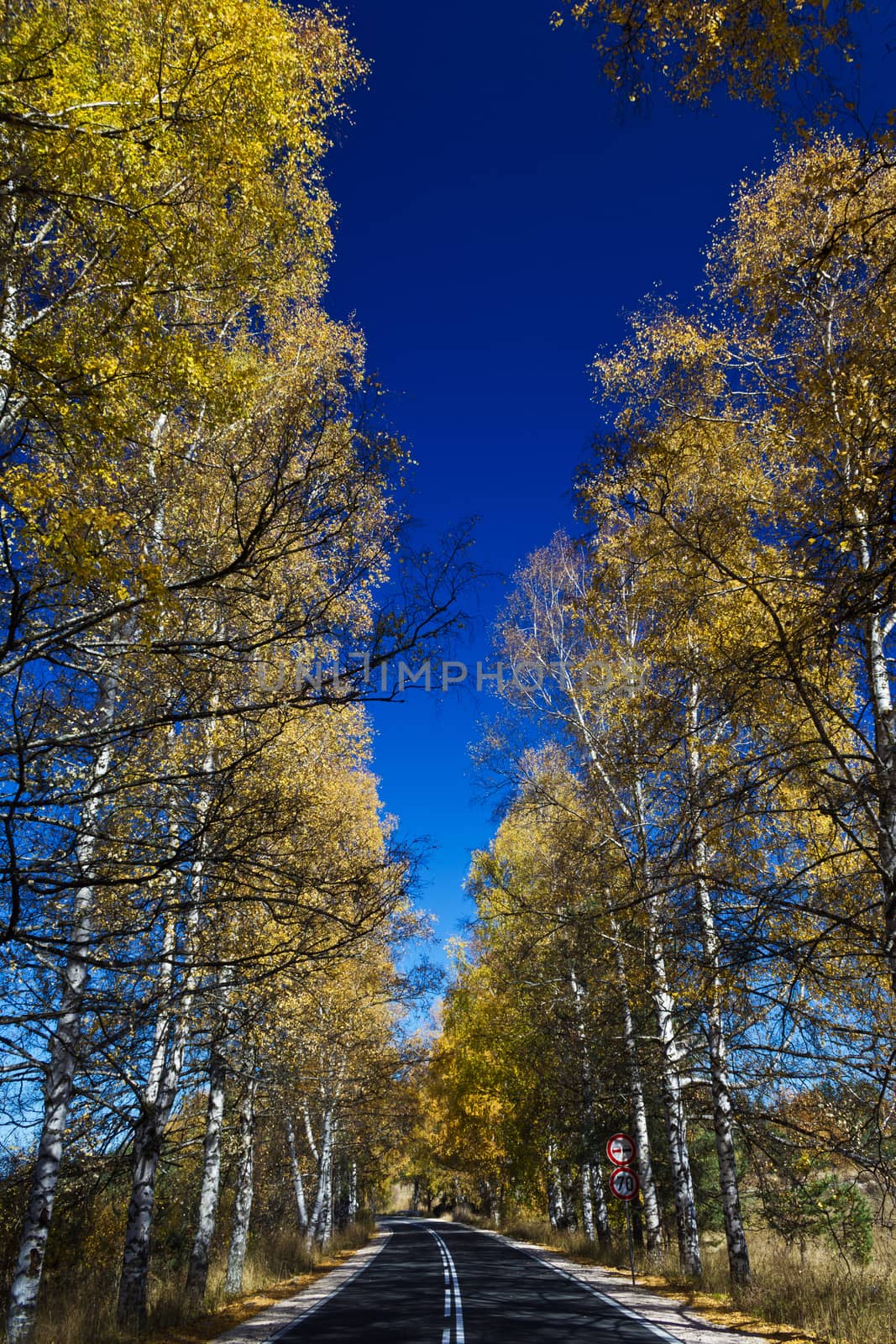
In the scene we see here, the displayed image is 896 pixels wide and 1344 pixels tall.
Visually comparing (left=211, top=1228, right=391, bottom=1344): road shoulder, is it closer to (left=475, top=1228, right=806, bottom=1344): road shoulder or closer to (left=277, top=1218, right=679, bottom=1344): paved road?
(left=277, top=1218, right=679, bottom=1344): paved road

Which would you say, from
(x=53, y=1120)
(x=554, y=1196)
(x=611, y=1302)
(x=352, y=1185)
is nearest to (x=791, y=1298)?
(x=611, y=1302)

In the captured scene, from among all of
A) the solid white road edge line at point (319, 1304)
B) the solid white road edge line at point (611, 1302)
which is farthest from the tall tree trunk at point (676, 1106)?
the solid white road edge line at point (319, 1304)

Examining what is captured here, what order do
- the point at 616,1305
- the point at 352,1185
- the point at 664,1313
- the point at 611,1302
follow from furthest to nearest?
1. the point at 352,1185
2. the point at 611,1302
3. the point at 616,1305
4. the point at 664,1313

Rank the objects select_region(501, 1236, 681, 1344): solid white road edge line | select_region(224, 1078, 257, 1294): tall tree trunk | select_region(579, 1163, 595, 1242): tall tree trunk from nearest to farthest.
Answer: select_region(501, 1236, 681, 1344): solid white road edge line
select_region(224, 1078, 257, 1294): tall tree trunk
select_region(579, 1163, 595, 1242): tall tree trunk

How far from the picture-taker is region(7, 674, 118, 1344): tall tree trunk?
6.00 m

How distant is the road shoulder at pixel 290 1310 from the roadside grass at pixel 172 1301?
0.20 meters

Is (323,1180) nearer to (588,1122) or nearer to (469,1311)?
(588,1122)

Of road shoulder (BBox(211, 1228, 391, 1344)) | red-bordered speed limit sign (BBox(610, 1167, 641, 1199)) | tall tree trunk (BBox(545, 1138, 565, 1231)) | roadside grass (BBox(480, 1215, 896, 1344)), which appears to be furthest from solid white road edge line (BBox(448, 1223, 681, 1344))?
tall tree trunk (BBox(545, 1138, 565, 1231))

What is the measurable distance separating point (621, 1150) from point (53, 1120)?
28.7 ft

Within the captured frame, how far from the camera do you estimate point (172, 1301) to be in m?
9.12

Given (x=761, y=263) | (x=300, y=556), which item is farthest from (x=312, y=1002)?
(x=761, y=263)

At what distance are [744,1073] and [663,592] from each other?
5.51 metres

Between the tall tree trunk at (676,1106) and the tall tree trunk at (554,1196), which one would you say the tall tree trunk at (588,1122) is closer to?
the tall tree trunk at (676,1106)

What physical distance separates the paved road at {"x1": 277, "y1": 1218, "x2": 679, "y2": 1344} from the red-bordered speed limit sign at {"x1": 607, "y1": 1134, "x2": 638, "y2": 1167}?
1707 millimetres
